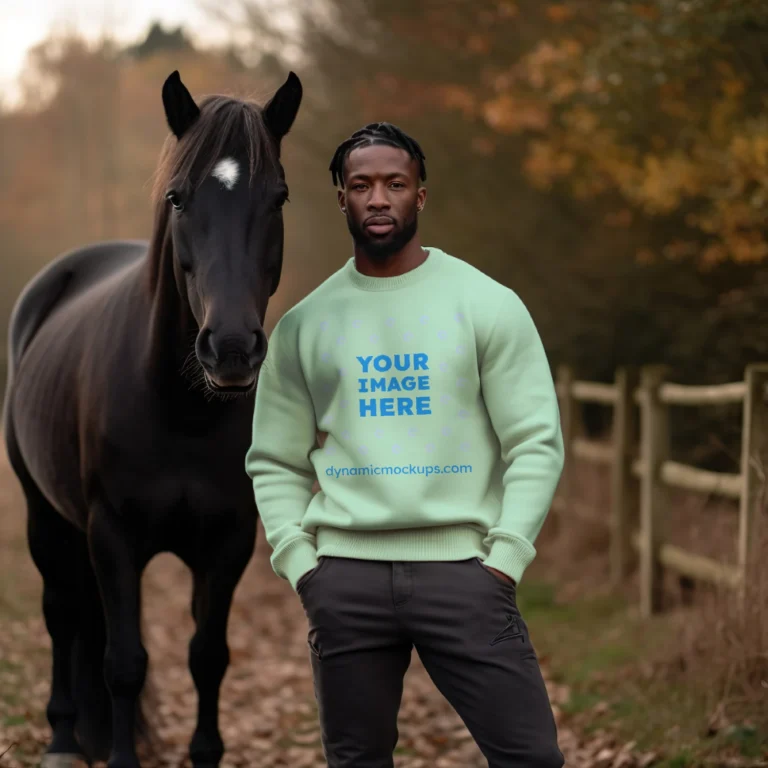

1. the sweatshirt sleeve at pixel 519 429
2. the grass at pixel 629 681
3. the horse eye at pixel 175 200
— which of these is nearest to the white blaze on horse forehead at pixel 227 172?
the horse eye at pixel 175 200

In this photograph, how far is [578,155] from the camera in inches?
373

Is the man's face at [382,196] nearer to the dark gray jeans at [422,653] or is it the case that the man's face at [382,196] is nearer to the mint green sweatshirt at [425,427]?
the mint green sweatshirt at [425,427]

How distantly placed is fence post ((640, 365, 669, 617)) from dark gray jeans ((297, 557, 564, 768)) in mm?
4768

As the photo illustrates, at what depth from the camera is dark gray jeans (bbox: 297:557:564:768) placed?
8.05 feet

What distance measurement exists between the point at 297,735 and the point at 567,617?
2.54 meters

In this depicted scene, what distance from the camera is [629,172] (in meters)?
8.47

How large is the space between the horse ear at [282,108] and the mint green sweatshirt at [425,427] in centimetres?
90

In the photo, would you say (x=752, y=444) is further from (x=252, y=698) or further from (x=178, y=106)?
(x=178, y=106)

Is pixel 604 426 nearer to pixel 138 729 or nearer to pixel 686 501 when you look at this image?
pixel 686 501

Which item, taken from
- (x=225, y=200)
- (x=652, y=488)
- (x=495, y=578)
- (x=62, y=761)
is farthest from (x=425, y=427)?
(x=652, y=488)

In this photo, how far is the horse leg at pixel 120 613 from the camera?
3.80 meters

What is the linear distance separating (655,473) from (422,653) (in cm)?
495

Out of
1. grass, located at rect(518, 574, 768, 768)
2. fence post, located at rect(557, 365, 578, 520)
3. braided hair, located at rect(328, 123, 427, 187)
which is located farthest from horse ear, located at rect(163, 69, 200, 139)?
fence post, located at rect(557, 365, 578, 520)

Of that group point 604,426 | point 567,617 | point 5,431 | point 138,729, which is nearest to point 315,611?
point 138,729
